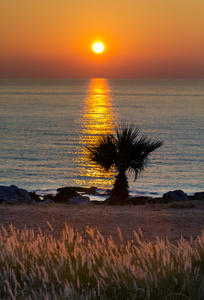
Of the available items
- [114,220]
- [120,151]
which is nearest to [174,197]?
[120,151]

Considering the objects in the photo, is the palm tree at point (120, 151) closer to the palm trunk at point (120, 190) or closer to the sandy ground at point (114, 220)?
the palm trunk at point (120, 190)

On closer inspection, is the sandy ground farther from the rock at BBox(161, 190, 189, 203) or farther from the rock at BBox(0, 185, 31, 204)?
the rock at BBox(0, 185, 31, 204)

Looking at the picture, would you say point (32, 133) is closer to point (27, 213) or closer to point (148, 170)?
point (148, 170)

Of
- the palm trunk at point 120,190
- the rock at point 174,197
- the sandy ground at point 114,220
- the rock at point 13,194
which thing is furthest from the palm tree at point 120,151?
the rock at point 13,194

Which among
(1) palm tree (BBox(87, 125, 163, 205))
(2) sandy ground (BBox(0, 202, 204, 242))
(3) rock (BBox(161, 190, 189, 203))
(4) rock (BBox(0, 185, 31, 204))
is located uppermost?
(1) palm tree (BBox(87, 125, 163, 205))

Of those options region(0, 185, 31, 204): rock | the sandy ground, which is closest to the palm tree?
the sandy ground

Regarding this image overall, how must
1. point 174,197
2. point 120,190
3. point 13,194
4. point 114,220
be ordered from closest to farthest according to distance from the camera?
1. point 114,220
2. point 120,190
3. point 174,197
4. point 13,194

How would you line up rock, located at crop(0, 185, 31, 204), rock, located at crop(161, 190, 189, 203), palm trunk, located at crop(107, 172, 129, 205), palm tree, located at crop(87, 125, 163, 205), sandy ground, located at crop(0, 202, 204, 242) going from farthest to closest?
rock, located at crop(0, 185, 31, 204)
rock, located at crop(161, 190, 189, 203)
palm trunk, located at crop(107, 172, 129, 205)
palm tree, located at crop(87, 125, 163, 205)
sandy ground, located at crop(0, 202, 204, 242)

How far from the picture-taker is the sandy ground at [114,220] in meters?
10.4

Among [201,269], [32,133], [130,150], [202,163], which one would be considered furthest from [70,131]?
[201,269]

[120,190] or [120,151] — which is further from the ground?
Answer: [120,151]

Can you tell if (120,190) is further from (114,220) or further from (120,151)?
(114,220)

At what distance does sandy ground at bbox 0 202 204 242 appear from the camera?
1039 centimetres

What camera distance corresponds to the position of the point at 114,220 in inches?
460
